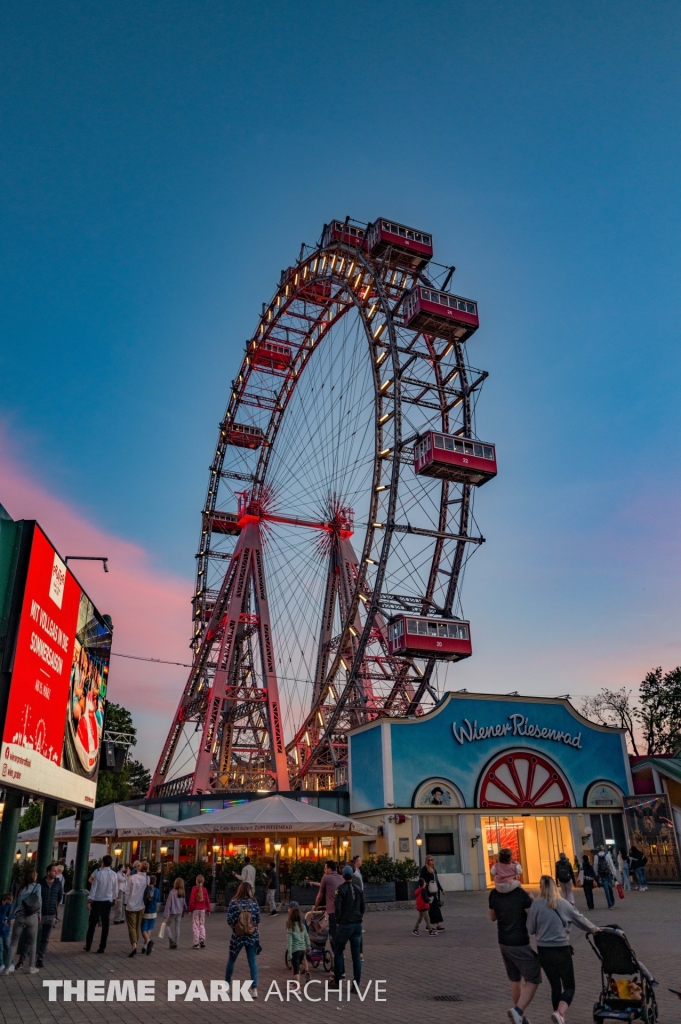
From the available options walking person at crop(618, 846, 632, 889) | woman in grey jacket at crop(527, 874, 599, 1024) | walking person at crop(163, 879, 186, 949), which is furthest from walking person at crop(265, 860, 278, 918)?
woman in grey jacket at crop(527, 874, 599, 1024)

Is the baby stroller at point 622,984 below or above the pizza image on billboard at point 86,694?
below

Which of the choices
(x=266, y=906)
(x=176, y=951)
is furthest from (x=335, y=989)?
(x=266, y=906)

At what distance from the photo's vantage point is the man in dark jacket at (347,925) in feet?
33.5

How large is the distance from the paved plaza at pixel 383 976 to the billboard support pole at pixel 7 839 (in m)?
1.36

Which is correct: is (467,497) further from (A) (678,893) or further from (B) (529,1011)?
(B) (529,1011)

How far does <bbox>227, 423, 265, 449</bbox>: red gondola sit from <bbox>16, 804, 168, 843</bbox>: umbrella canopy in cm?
2872

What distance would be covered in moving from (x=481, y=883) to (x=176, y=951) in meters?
15.3

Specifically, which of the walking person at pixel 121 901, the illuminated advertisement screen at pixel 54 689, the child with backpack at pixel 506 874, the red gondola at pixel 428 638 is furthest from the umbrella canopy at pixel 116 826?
the child with backpack at pixel 506 874

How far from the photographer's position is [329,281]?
135 feet

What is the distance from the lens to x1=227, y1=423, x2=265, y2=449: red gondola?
1961 inches

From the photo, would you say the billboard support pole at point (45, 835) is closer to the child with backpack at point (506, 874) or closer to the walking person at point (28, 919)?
the walking person at point (28, 919)

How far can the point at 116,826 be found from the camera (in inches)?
845

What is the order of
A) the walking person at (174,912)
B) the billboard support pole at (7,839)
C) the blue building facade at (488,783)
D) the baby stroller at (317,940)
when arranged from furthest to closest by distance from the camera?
the blue building facade at (488,783) < the walking person at (174,912) < the billboard support pole at (7,839) < the baby stroller at (317,940)

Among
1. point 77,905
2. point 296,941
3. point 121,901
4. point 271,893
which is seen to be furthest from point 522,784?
point 296,941
